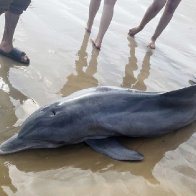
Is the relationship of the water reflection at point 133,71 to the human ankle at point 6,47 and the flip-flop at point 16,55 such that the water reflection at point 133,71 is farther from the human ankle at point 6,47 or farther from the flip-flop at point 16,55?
the human ankle at point 6,47

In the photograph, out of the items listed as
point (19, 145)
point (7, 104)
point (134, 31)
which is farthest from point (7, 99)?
point (134, 31)

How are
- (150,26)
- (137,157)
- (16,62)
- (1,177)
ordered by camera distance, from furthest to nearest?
(150,26) → (16,62) → (137,157) → (1,177)

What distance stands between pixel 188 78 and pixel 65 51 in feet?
6.61

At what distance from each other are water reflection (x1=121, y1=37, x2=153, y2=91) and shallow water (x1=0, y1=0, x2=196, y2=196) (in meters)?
0.02

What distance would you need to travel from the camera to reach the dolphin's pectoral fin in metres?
3.93

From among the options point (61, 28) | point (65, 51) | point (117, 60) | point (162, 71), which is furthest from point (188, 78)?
point (61, 28)

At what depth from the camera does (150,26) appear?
30.9ft

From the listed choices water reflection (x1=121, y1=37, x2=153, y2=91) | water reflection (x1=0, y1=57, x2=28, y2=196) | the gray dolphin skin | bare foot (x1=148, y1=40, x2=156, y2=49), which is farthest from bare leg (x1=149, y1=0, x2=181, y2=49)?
the gray dolphin skin

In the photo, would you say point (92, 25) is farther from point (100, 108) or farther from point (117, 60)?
point (100, 108)

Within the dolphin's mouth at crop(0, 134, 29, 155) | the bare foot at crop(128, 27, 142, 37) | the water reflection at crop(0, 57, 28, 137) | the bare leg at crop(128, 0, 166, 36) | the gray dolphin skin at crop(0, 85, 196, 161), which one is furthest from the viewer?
the bare foot at crop(128, 27, 142, 37)

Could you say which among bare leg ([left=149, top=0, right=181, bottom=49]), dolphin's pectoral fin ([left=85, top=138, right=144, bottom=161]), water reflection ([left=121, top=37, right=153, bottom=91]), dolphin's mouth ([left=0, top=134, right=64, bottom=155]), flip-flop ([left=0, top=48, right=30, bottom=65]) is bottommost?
flip-flop ([left=0, top=48, right=30, bottom=65])

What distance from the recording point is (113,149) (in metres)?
4.01

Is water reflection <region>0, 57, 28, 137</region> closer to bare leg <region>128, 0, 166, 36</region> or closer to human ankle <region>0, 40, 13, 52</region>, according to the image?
human ankle <region>0, 40, 13, 52</region>

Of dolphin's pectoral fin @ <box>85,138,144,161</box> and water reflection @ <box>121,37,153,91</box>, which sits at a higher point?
dolphin's pectoral fin @ <box>85,138,144,161</box>
